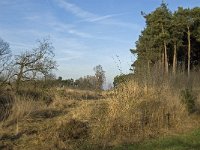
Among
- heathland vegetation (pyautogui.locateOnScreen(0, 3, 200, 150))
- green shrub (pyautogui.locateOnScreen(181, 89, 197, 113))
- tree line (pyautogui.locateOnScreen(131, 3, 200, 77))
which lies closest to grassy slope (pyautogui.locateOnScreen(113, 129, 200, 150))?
heathland vegetation (pyautogui.locateOnScreen(0, 3, 200, 150))

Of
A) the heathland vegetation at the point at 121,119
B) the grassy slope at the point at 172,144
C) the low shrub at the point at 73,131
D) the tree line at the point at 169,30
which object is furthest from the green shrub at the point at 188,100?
the tree line at the point at 169,30

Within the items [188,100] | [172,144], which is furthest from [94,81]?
[172,144]

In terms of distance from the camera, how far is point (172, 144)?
1323cm

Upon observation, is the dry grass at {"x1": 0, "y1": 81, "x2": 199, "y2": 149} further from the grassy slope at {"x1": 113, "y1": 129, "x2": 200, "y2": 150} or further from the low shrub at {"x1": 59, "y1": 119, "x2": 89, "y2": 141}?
the grassy slope at {"x1": 113, "y1": 129, "x2": 200, "y2": 150}

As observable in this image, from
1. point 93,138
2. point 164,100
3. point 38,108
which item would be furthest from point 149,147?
point 38,108

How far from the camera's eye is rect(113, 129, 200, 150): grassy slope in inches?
493

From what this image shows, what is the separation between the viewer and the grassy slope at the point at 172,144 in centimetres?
1252

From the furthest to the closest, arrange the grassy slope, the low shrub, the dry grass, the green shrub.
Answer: the green shrub
the low shrub
the dry grass
the grassy slope

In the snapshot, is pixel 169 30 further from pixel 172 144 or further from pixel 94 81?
pixel 172 144

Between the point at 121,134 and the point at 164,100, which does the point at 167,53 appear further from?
the point at 121,134

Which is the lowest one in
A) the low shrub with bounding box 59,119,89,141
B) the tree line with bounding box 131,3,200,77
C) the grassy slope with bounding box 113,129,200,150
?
the grassy slope with bounding box 113,129,200,150

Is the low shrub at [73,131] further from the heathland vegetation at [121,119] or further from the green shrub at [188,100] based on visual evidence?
the green shrub at [188,100]

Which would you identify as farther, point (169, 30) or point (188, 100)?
point (169, 30)

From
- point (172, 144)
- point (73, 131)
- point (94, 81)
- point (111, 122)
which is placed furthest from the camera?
point (94, 81)
